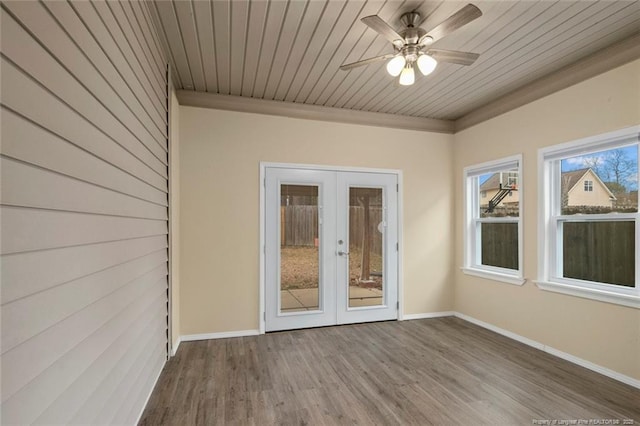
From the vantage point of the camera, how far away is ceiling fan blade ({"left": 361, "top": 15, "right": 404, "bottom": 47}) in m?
1.98

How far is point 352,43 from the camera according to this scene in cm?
265

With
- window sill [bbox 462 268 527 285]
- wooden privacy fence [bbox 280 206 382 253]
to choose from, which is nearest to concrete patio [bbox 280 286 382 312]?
wooden privacy fence [bbox 280 206 382 253]

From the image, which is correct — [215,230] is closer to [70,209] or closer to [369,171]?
[369,171]

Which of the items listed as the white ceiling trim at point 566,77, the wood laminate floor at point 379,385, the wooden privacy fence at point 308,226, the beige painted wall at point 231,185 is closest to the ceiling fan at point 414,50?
the white ceiling trim at point 566,77

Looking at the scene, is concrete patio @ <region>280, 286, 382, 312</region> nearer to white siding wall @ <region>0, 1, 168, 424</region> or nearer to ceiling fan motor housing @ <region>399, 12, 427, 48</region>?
white siding wall @ <region>0, 1, 168, 424</region>

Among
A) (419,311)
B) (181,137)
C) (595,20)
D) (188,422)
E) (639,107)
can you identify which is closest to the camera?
(188,422)

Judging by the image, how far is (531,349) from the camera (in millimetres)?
3393

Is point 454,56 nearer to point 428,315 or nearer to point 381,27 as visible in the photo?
point 381,27

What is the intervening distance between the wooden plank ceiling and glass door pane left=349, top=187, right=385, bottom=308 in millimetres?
1303

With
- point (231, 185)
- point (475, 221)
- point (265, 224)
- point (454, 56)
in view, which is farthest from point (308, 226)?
point (454, 56)

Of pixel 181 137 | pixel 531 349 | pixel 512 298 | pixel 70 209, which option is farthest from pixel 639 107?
pixel 181 137

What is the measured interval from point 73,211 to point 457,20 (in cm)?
227

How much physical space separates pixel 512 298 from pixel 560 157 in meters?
1.63

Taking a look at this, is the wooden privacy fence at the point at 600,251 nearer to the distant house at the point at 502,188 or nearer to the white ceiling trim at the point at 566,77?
the distant house at the point at 502,188
